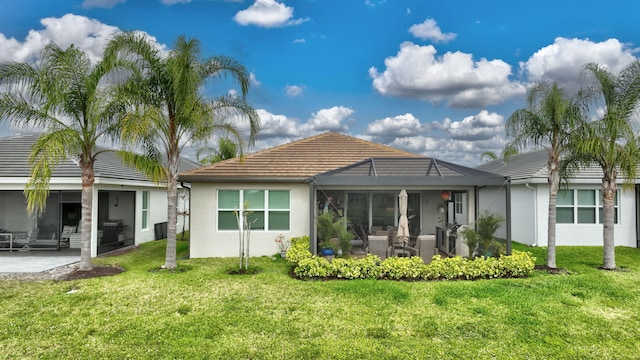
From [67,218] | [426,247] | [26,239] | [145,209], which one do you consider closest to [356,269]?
[426,247]

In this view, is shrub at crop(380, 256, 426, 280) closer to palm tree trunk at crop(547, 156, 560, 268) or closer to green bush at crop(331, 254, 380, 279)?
green bush at crop(331, 254, 380, 279)

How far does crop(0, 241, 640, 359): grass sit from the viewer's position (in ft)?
19.0

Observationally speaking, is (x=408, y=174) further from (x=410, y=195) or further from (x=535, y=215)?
(x=535, y=215)

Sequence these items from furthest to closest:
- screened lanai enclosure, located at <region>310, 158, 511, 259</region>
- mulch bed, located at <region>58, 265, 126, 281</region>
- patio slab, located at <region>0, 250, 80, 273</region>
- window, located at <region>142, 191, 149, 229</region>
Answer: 1. window, located at <region>142, 191, 149, 229</region>
2. patio slab, located at <region>0, 250, 80, 273</region>
3. screened lanai enclosure, located at <region>310, 158, 511, 259</region>
4. mulch bed, located at <region>58, 265, 126, 281</region>

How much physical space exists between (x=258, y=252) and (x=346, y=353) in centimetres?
802

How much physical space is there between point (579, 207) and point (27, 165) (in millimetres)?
21832

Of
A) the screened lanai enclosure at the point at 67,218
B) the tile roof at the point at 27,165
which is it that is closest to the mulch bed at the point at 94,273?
the tile roof at the point at 27,165

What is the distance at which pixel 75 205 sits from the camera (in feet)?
56.9

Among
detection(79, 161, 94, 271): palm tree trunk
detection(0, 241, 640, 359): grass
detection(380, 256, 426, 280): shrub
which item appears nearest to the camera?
detection(0, 241, 640, 359): grass

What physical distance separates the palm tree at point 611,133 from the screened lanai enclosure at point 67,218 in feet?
56.7

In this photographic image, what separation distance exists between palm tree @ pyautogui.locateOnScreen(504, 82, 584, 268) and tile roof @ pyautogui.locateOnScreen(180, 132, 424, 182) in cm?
437

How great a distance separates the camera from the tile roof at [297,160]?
13.0 m

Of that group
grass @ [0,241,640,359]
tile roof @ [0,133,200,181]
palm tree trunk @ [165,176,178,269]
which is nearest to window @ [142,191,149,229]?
tile roof @ [0,133,200,181]

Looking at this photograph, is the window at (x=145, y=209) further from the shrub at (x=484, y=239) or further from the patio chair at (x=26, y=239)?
the shrub at (x=484, y=239)
